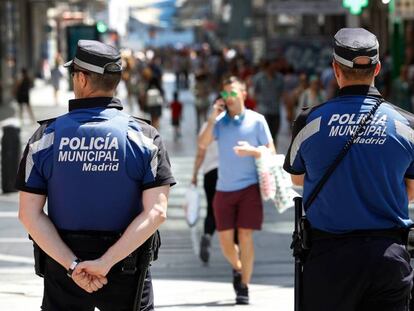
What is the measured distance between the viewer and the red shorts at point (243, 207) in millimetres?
9844

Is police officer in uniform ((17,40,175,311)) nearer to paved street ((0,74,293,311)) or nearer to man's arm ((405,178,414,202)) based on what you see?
man's arm ((405,178,414,202))

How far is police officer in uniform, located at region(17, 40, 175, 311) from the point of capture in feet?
17.3

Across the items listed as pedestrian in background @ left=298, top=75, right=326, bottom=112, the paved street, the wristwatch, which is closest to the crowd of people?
the wristwatch

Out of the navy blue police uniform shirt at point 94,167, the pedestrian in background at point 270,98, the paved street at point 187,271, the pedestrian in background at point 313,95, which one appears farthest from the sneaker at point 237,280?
the pedestrian in background at point 313,95

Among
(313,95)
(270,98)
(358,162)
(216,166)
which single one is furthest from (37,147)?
(313,95)

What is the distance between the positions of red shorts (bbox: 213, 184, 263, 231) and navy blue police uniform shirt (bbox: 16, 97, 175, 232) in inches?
176

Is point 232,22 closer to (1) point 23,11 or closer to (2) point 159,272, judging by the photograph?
(1) point 23,11

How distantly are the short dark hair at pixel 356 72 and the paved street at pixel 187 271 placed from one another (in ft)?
14.9

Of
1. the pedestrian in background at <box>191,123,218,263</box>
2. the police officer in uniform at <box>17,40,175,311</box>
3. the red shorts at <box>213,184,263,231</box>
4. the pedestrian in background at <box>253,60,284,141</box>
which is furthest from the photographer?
the pedestrian in background at <box>253,60,284,141</box>

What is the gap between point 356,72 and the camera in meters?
5.50

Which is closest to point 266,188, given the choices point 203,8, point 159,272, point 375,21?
point 159,272

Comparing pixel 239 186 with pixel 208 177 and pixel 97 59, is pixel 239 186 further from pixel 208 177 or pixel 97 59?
pixel 97 59

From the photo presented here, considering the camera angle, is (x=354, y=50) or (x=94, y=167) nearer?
(x=94, y=167)

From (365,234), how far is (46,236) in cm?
141
